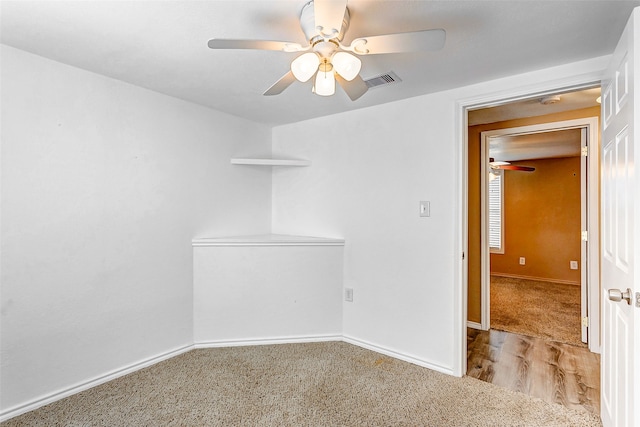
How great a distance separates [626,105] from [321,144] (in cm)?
223

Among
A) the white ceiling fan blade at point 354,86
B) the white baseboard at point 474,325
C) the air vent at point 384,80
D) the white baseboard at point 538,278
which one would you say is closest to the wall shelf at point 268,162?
the air vent at point 384,80

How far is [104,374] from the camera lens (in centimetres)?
228

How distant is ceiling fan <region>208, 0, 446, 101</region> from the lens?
1.25m

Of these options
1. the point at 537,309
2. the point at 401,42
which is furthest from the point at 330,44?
the point at 537,309

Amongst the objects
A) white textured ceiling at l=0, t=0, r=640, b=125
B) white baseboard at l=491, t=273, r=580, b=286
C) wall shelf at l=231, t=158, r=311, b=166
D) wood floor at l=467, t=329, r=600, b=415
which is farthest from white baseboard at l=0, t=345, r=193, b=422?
white baseboard at l=491, t=273, r=580, b=286

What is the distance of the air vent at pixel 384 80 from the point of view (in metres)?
2.18

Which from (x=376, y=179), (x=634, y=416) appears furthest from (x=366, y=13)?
(x=634, y=416)

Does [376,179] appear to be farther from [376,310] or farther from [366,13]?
[366,13]

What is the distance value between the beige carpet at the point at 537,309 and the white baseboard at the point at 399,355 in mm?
1301

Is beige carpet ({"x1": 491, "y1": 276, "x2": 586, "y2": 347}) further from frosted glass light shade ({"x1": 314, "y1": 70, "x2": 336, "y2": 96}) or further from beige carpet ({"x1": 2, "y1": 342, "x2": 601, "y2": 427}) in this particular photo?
frosted glass light shade ({"x1": 314, "y1": 70, "x2": 336, "y2": 96})

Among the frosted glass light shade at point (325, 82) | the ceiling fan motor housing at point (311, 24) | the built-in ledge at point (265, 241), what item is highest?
the ceiling fan motor housing at point (311, 24)

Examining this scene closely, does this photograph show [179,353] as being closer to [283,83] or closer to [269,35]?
[283,83]

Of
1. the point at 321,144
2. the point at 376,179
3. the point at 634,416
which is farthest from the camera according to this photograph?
the point at 321,144

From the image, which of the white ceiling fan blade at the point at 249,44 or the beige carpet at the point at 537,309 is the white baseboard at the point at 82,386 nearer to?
the white ceiling fan blade at the point at 249,44
